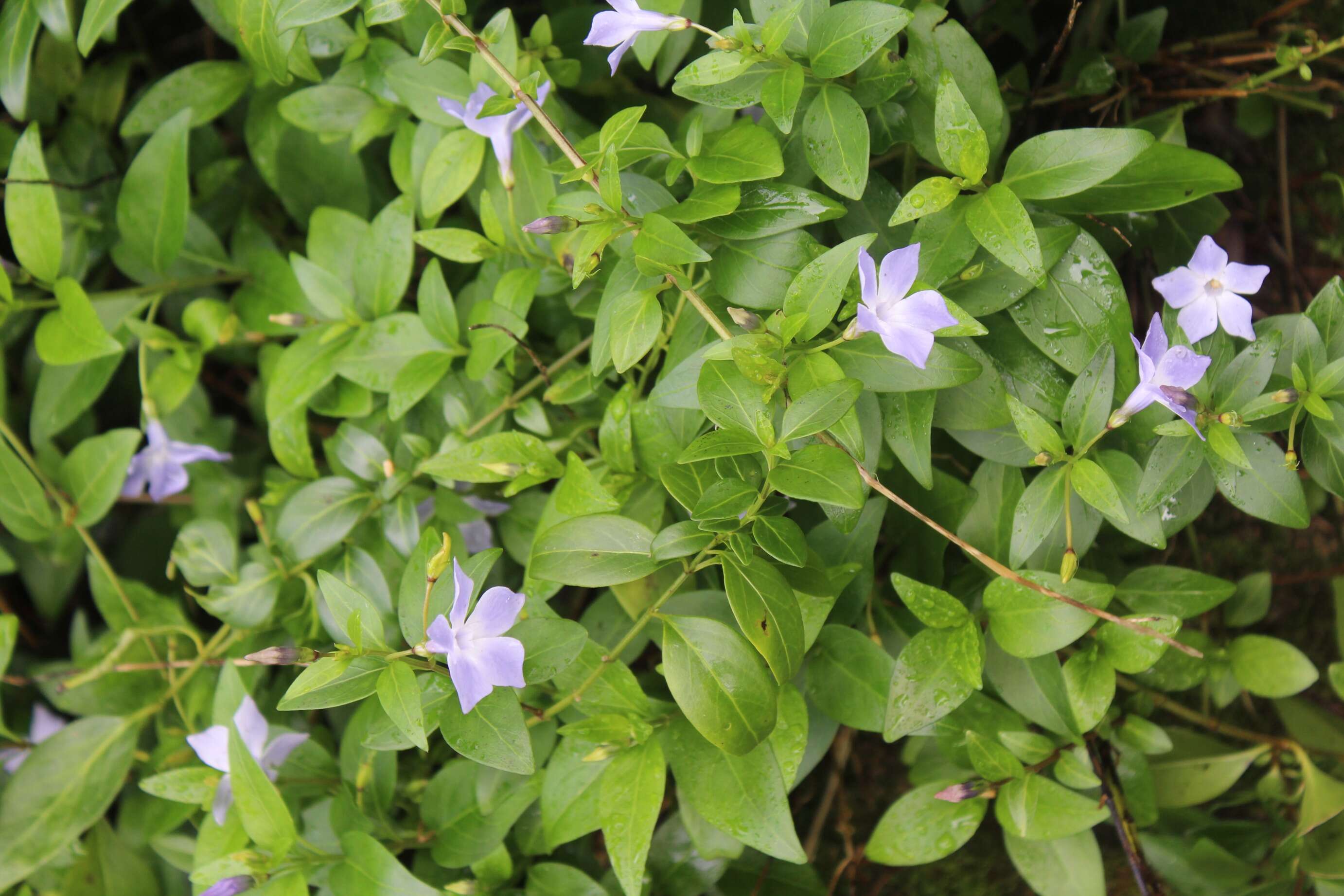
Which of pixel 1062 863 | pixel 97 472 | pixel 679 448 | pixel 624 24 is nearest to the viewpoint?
pixel 624 24

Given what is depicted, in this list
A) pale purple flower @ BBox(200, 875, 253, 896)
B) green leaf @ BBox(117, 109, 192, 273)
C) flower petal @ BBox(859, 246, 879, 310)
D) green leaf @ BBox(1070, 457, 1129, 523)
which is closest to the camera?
flower petal @ BBox(859, 246, 879, 310)

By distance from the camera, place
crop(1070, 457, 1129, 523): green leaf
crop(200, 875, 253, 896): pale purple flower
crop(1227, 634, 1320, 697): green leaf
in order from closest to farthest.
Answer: crop(1070, 457, 1129, 523): green leaf → crop(200, 875, 253, 896): pale purple flower → crop(1227, 634, 1320, 697): green leaf

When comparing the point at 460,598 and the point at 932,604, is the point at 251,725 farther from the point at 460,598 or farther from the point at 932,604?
the point at 932,604

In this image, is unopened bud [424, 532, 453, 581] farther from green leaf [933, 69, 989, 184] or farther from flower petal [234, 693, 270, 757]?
green leaf [933, 69, 989, 184]

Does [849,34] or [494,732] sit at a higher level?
[849,34]

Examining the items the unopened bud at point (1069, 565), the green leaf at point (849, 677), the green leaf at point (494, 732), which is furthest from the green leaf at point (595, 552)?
the unopened bud at point (1069, 565)

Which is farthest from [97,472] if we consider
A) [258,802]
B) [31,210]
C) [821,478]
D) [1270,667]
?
[1270,667]

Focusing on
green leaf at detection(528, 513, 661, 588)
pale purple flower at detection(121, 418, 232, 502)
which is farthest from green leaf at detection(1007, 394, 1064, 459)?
pale purple flower at detection(121, 418, 232, 502)
